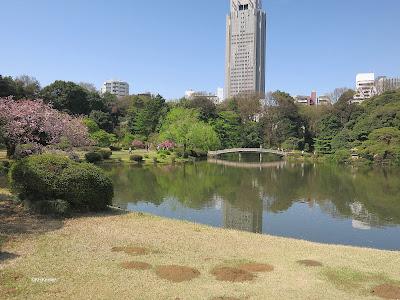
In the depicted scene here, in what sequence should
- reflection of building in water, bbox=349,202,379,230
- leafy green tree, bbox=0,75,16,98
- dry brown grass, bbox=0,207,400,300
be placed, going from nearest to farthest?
dry brown grass, bbox=0,207,400,300, reflection of building in water, bbox=349,202,379,230, leafy green tree, bbox=0,75,16,98

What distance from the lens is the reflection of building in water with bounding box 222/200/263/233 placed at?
37.2 feet

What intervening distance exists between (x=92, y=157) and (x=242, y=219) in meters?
22.6

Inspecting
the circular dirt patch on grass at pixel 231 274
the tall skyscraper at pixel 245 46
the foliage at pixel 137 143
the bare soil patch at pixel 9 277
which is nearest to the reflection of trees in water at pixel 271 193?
the circular dirt patch on grass at pixel 231 274

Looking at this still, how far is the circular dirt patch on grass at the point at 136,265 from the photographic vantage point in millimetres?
5555

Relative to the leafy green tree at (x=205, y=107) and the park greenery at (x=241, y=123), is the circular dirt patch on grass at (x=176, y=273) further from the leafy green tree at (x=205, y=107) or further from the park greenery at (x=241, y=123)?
the leafy green tree at (x=205, y=107)

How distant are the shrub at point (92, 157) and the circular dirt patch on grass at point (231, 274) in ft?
90.6

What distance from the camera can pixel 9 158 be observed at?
842 inches

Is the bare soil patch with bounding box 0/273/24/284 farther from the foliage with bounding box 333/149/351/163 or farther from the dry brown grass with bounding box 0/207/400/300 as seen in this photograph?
the foliage with bounding box 333/149/351/163

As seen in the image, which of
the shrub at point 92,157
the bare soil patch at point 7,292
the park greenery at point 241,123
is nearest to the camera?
the bare soil patch at point 7,292

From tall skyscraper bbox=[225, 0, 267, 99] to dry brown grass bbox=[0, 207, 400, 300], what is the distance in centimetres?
10733

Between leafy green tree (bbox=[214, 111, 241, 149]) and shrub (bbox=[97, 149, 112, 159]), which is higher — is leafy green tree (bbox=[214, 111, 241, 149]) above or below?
above

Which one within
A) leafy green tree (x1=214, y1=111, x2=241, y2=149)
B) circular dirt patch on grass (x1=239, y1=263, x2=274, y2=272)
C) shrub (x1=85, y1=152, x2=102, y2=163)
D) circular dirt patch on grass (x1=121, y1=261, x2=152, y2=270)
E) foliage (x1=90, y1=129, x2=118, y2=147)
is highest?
leafy green tree (x1=214, y1=111, x2=241, y2=149)

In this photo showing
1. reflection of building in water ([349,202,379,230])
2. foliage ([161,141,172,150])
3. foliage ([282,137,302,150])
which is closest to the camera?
reflection of building in water ([349,202,379,230])

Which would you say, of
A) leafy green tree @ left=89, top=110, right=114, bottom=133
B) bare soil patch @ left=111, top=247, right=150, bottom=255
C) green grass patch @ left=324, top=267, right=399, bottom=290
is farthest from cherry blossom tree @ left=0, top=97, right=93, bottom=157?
leafy green tree @ left=89, top=110, right=114, bottom=133
